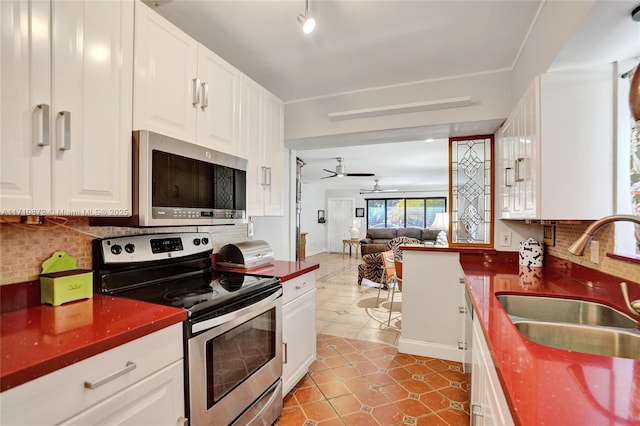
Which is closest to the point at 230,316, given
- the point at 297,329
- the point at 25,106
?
the point at 297,329

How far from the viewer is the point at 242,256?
211 centimetres

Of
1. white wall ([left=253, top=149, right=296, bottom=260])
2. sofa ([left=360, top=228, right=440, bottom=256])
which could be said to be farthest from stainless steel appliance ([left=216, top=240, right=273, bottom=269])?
sofa ([left=360, top=228, right=440, bottom=256])

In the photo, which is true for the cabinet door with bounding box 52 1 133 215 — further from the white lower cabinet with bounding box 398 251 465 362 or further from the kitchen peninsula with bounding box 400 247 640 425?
the white lower cabinet with bounding box 398 251 465 362

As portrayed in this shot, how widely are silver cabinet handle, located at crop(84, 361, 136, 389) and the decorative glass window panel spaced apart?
2519 mm

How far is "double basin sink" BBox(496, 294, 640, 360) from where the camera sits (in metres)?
1.07

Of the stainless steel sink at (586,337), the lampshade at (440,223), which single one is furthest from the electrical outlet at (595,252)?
the lampshade at (440,223)

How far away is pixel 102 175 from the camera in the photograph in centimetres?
127

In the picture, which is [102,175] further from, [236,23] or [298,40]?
[298,40]

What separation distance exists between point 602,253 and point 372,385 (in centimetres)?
167

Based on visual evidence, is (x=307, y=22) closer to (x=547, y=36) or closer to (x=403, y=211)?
(x=547, y=36)

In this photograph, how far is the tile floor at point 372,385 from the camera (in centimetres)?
192

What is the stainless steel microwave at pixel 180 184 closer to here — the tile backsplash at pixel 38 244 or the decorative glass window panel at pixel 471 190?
the tile backsplash at pixel 38 244

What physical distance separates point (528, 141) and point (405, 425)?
1.82 m

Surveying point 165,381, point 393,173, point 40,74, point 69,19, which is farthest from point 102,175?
point 393,173
